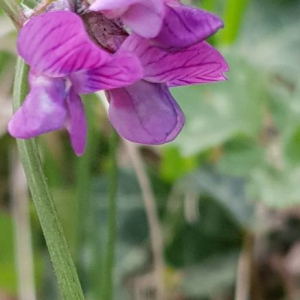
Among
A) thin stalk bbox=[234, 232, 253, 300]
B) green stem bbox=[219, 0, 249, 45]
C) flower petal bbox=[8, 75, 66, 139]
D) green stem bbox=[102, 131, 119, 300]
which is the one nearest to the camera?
flower petal bbox=[8, 75, 66, 139]

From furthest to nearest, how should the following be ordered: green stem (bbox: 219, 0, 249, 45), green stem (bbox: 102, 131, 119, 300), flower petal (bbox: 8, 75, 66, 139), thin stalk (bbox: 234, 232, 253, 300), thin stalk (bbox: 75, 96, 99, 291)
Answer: green stem (bbox: 219, 0, 249, 45) < thin stalk (bbox: 234, 232, 253, 300) < thin stalk (bbox: 75, 96, 99, 291) < green stem (bbox: 102, 131, 119, 300) < flower petal (bbox: 8, 75, 66, 139)

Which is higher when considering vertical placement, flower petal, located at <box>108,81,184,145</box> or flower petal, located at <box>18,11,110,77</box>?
flower petal, located at <box>18,11,110,77</box>

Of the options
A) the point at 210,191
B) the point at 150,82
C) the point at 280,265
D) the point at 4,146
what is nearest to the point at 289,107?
the point at 210,191

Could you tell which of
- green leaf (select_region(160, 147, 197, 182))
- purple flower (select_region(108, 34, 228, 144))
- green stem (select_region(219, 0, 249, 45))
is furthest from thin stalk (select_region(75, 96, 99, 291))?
purple flower (select_region(108, 34, 228, 144))

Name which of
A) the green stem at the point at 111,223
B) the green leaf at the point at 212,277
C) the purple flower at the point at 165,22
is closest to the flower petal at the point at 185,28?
the purple flower at the point at 165,22

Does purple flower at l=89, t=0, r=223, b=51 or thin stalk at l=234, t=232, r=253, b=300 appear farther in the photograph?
thin stalk at l=234, t=232, r=253, b=300

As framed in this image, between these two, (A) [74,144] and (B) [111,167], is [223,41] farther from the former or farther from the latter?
(A) [74,144]

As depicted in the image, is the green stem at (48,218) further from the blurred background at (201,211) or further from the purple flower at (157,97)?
the blurred background at (201,211)

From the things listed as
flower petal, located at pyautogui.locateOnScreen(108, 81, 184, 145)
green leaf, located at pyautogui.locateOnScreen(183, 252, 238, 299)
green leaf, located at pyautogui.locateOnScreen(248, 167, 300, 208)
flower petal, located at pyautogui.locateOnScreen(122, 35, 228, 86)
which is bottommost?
green leaf, located at pyautogui.locateOnScreen(183, 252, 238, 299)

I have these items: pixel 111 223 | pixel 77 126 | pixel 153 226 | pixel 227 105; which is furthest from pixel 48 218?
pixel 227 105

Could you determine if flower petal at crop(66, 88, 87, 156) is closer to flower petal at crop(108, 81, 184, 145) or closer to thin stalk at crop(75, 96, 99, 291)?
flower petal at crop(108, 81, 184, 145)
